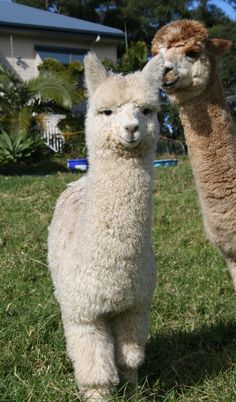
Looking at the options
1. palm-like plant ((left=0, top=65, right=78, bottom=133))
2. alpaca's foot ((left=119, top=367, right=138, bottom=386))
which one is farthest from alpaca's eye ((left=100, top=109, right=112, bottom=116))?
palm-like plant ((left=0, top=65, right=78, bottom=133))

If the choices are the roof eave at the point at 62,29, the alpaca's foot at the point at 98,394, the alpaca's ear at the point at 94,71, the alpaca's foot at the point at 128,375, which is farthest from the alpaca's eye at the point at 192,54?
the roof eave at the point at 62,29

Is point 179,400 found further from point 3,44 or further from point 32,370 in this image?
point 3,44

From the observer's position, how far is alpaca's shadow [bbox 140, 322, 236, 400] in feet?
10.1

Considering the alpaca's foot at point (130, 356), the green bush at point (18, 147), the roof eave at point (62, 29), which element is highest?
the roof eave at point (62, 29)

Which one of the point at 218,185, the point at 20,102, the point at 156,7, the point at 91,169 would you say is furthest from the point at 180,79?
the point at 156,7

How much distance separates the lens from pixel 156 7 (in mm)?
30812

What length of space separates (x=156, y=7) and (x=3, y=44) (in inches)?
504

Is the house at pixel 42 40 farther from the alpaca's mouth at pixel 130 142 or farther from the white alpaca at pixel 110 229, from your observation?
the alpaca's mouth at pixel 130 142

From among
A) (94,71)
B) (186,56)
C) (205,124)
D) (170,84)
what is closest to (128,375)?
(94,71)

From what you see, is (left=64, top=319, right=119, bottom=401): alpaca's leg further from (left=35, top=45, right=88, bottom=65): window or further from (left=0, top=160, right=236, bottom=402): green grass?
(left=35, top=45, right=88, bottom=65): window

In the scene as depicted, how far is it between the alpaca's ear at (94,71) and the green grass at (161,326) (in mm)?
1345

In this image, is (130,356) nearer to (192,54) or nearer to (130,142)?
(130,142)

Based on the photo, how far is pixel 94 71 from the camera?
2.55m

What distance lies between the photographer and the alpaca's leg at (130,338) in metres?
2.66
